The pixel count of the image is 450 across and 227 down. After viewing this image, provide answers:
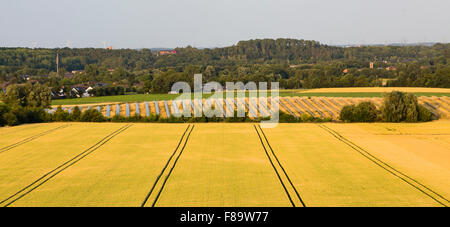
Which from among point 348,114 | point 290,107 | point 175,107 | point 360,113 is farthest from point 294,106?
point 175,107

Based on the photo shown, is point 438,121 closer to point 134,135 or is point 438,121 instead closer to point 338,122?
point 338,122

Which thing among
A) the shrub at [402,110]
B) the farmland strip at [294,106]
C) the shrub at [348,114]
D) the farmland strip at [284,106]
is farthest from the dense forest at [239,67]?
the shrub at [348,114]

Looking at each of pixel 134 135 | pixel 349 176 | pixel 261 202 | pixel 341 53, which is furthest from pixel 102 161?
pixel 341 53

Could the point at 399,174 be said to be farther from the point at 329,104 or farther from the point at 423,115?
the point at 329,104

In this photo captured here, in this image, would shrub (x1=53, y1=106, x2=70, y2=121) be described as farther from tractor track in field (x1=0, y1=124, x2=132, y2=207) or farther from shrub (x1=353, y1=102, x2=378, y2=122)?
shrub (x1=353, y1=102, x2=378, y2=122)

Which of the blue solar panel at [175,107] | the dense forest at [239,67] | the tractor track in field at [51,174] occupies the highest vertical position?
the dense forest at [239,67]

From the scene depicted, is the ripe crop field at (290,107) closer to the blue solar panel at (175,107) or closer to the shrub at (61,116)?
the blue solar panel at (175,107)

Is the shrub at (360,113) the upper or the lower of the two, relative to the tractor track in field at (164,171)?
upper
